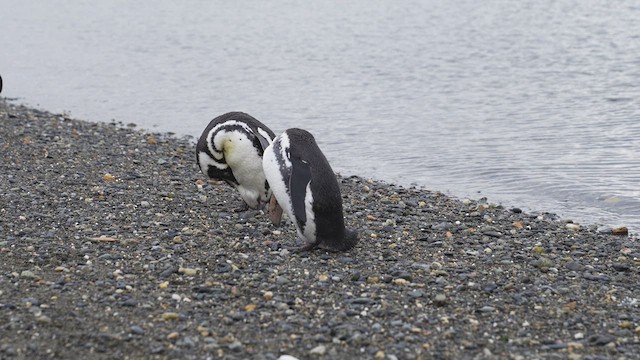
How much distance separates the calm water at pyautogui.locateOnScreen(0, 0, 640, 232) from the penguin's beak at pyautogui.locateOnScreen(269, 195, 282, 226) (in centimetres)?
305

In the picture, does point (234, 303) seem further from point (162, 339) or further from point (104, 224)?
point (104, 224)

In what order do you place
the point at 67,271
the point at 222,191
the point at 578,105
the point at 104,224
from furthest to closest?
the point at 578,105, the point at 222,191, the point at 104,224, the point at 67,271

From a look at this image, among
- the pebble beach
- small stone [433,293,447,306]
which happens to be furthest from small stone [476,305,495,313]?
small stone [433,293,447,306]

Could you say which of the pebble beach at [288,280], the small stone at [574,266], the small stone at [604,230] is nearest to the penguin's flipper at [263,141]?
the pebble beach at [288,280]

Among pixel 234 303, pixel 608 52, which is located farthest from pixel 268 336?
pixel 608 52

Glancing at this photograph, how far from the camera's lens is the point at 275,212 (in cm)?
712

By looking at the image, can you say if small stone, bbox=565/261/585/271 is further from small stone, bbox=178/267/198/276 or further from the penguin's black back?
small stone, bbox=178/267/198/276

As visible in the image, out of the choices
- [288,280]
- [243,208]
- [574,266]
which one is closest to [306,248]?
[288,280]

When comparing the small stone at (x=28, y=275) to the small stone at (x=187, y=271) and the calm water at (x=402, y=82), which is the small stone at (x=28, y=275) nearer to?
the small stone at (x=187, y=271)

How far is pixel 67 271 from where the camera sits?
5.89m

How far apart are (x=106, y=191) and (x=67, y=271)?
2349 millimetres

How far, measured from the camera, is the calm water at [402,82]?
34.8ft

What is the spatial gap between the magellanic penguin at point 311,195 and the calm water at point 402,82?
127 inches

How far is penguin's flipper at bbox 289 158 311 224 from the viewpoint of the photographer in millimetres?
6367
